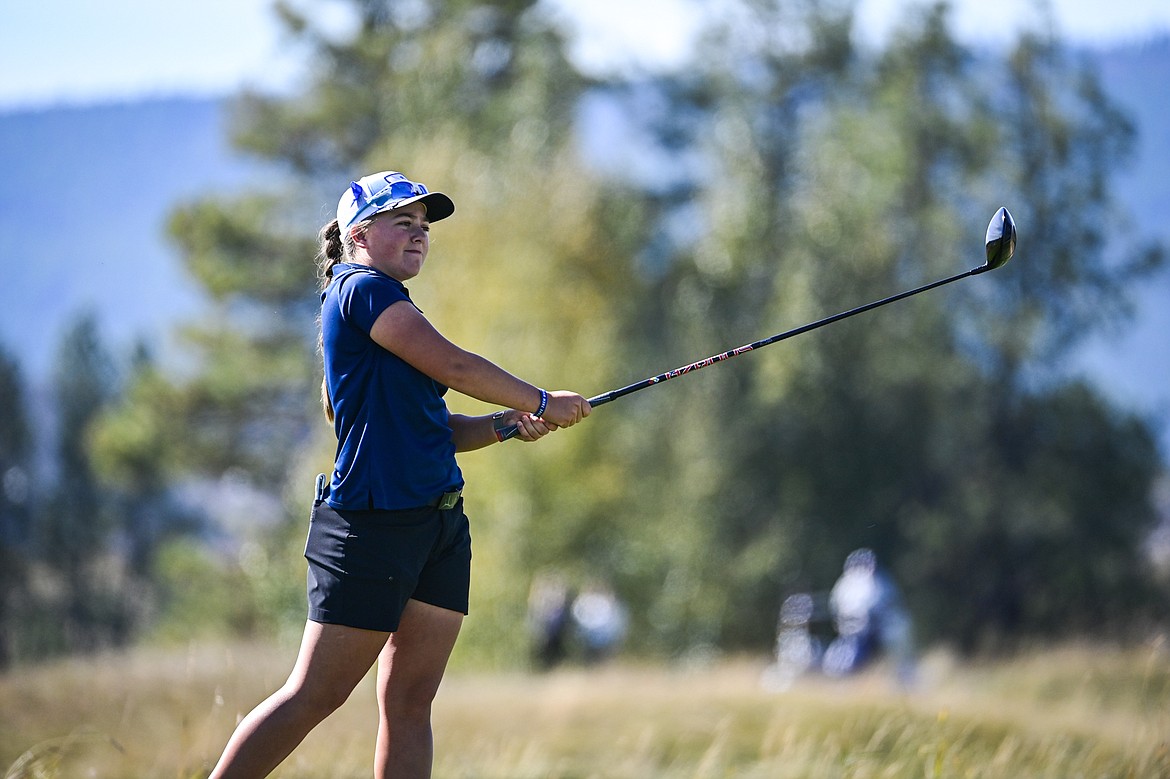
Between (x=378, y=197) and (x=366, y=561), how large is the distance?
0.97 meters

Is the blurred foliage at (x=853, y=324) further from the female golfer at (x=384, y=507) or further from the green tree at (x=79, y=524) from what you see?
the female golfer at (x=384, y=507)

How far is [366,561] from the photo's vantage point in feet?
12.4

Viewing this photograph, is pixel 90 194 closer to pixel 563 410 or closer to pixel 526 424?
pixel 526 424

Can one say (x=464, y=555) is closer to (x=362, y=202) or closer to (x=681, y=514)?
(x=362, y=202)

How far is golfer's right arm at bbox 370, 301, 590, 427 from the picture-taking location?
3.80m

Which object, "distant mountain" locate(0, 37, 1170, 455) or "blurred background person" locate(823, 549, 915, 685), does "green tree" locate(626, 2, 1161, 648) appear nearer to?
"blurred background person" locate(823, 549, 915, 685)

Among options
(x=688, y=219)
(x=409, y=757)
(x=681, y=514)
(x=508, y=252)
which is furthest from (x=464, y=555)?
(x=688, y=219)

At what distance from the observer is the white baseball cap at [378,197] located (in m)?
4.02

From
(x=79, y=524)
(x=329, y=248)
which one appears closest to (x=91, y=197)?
(x=79, y=524)

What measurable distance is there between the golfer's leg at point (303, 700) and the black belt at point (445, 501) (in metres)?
0.36

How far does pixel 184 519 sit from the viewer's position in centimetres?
4881

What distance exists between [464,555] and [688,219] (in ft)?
102

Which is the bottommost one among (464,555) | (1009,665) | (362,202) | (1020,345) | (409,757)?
(1009,665)

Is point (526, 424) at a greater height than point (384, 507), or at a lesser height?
greater
